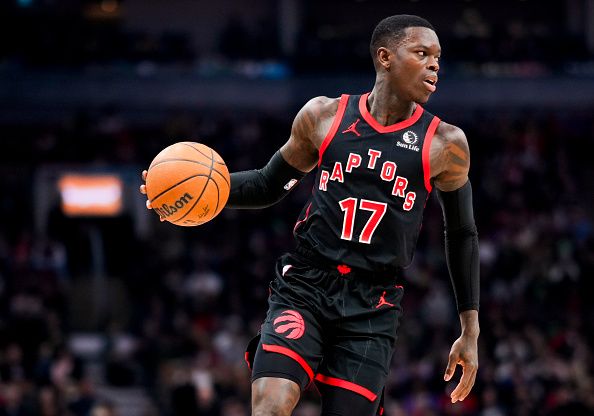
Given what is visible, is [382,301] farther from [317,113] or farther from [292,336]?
[317,113]

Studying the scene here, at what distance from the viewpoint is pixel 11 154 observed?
25.0 m

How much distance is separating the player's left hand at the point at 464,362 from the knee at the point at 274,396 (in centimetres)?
107

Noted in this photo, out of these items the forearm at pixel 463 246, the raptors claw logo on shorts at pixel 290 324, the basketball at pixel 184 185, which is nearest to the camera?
the raptors claw logo on shorts at pixel 290 324

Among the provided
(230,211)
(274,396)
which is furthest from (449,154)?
(230,211)

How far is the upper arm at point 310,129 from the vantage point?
616 cm

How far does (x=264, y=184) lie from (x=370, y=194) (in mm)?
853

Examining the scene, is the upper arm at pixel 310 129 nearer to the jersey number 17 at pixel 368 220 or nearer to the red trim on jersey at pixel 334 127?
the red trim on jersey at pixel 334 127

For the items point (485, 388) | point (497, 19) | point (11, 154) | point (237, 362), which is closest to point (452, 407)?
point (485, 388)

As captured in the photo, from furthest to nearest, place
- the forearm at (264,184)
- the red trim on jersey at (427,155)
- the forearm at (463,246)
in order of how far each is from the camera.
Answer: the forearm at (264,184) → the forearm at (463,246) → the red trim on jersey at (427,155)

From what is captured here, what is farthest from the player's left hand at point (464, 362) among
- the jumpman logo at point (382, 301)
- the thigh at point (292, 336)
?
the thigh at point (292, 336)

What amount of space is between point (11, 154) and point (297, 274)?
20.3m

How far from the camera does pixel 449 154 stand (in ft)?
19.8

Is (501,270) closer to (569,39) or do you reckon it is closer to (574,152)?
(574,152)

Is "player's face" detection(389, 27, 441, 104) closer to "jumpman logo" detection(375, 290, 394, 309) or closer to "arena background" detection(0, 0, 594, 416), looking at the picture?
"jumpman logo" detection(375, 290, 394, 309)
